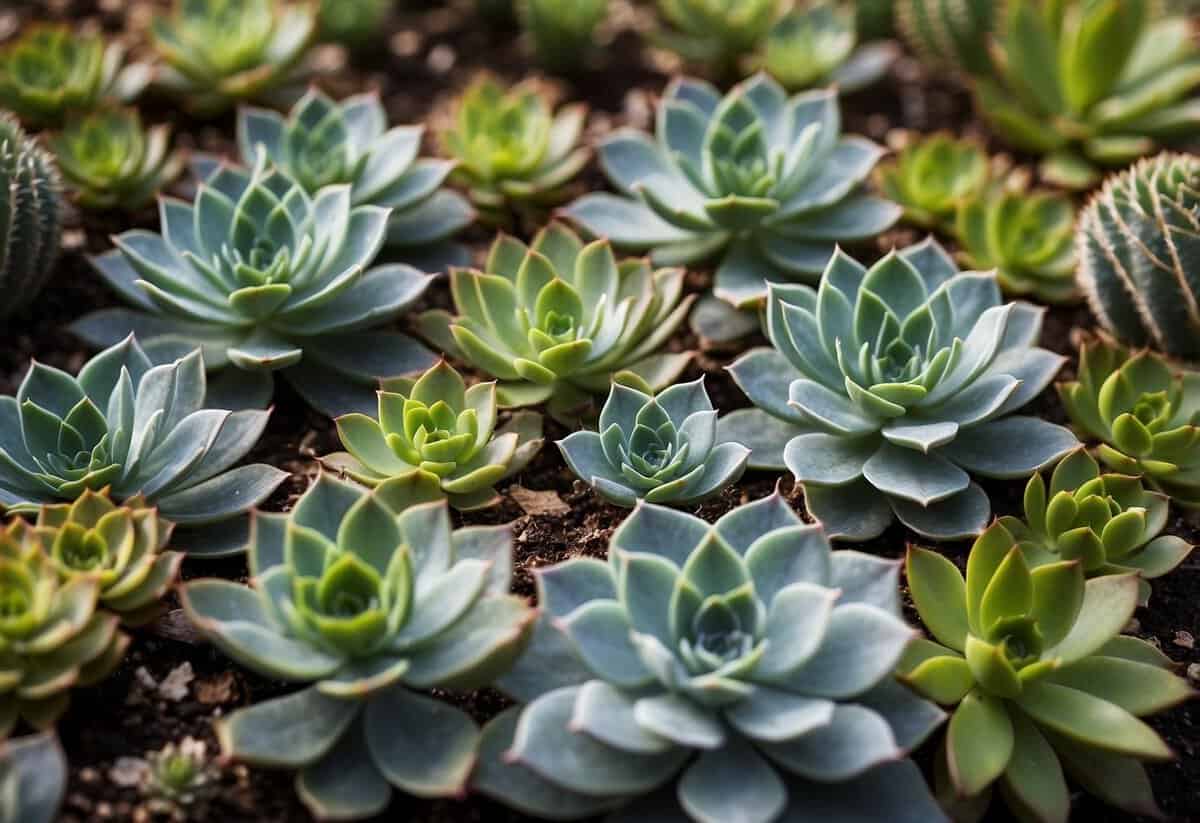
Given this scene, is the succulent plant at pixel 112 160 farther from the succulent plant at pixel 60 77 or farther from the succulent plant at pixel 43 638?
the succulent plant at pixel 43 638

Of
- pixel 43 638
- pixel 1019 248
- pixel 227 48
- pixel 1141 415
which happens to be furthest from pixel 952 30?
pixel 43 638

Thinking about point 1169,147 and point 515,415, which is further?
point 1169,147

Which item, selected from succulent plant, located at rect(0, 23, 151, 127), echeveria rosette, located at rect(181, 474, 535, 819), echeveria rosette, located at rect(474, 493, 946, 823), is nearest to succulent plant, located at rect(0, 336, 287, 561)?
echeveria rosette, located at rect(181, 474, 535, 819)

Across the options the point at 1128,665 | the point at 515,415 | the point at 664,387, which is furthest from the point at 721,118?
the point at 1128,665

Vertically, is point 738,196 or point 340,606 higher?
point 738,196

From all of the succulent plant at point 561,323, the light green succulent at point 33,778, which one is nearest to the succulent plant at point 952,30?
the succulent plant at point 561,323

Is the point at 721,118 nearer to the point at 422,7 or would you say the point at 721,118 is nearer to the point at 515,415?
the point at 515,415

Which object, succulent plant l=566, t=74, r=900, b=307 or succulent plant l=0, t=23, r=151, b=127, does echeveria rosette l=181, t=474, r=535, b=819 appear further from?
succulent plant l=0, t=23, r=151, b=127

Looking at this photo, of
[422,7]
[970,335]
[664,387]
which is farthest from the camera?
[422,7]
